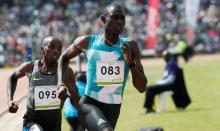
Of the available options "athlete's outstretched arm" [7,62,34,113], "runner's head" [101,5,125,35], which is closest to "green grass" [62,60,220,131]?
"athlete's outstretched arm" [7,62,34,113]

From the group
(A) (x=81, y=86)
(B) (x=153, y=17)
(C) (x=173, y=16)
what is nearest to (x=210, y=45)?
(C) (x=173, y=16)

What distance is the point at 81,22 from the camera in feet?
149

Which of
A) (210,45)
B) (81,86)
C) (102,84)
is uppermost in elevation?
(102,84)

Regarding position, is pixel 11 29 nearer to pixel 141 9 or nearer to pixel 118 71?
pixel 141 9

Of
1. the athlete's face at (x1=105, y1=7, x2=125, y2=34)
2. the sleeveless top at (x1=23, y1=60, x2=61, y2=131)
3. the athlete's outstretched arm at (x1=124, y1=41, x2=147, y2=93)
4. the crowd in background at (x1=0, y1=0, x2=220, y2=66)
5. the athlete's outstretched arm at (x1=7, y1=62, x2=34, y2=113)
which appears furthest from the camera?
the crowd in background at (x1=0, y1=0, x2=220, y2=66)

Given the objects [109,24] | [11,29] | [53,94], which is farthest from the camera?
[11,29]

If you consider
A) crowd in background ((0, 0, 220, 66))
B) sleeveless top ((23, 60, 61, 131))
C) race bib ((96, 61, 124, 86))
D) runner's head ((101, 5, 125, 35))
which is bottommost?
crowd in background ((0, 0, 220, 66))

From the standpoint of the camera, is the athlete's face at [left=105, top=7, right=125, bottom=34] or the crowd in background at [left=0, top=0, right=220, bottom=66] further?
the crowd in background at [left=0, top=0, right=220, bottom=66]

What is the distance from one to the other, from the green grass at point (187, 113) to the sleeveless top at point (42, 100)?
224 inches

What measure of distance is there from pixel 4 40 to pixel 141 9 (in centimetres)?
1093

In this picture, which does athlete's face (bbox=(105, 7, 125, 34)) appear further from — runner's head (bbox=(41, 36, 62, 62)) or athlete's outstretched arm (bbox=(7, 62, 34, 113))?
athlete's outstretched arm (bbox=(7, 62, 34, 113))

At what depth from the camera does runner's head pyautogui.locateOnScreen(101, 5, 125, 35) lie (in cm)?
835

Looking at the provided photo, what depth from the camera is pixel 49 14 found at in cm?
4675

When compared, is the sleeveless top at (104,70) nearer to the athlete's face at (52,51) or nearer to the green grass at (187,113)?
the athlete's face at (52,51)
